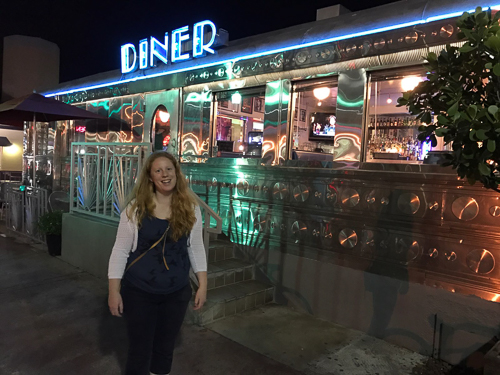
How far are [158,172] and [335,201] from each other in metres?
2.74

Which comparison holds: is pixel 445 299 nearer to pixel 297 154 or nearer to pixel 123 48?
pixel 297 154

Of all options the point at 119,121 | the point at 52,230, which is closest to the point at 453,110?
the point at 52,230

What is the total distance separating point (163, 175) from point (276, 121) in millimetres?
3292

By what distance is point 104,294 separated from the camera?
5227 mm

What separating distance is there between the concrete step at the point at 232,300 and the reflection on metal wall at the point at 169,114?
10.1 ft

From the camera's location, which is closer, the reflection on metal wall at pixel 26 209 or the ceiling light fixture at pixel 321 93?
the ceiling light fixture at pixel 321 93

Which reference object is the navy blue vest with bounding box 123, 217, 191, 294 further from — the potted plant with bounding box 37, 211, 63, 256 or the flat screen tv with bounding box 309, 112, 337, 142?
the potted plant with bounding box 37, 211, 63, 256

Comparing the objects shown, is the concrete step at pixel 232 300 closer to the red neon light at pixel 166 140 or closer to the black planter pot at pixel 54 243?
the red neon light at pixel 166 140

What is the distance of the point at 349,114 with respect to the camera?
4.87 m

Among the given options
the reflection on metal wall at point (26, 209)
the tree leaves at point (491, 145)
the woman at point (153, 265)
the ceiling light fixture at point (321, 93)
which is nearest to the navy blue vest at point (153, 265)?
the woman at point (153, 265)

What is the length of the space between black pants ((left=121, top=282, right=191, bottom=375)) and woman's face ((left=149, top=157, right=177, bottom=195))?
26.2 inches

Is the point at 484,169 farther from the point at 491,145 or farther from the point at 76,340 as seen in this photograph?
the point at 76,340

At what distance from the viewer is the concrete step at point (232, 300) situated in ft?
14.7

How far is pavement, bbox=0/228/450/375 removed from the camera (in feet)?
11.6
